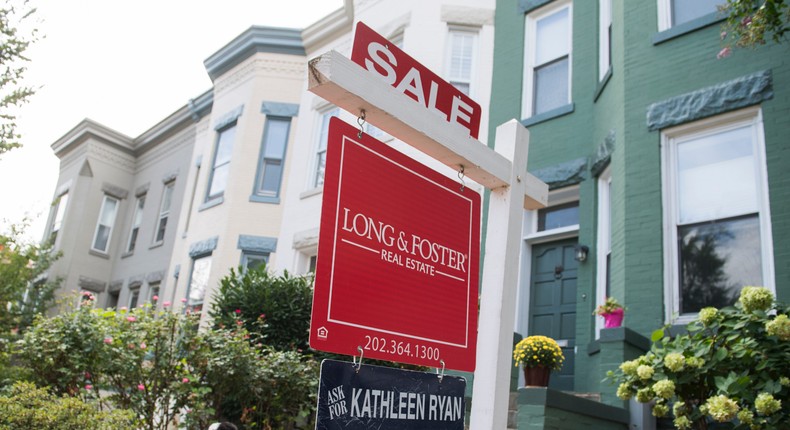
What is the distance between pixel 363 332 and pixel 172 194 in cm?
1732

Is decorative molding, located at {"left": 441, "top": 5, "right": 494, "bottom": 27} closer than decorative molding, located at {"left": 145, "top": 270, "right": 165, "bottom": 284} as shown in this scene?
Yes

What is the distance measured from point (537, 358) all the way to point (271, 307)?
3817mm

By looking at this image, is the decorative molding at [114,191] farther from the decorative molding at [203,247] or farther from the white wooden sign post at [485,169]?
the white wooden sign post at [485,169]

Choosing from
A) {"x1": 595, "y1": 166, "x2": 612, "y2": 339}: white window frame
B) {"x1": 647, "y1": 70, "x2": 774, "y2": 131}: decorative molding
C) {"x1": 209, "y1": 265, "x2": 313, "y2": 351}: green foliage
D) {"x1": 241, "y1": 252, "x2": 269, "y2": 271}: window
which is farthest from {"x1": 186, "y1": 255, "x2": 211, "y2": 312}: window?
{"x1": 647, "y1": 70, "x2": 774, "y2": 131}: decorative molding

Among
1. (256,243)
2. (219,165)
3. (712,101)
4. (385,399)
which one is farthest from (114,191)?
(385,399)

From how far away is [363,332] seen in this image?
8.06 ft

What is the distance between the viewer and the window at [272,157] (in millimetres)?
14703

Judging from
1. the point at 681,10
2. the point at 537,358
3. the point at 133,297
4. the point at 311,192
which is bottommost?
the point at 537,358

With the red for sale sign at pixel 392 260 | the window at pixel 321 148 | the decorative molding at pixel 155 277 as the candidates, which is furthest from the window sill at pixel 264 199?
the red for sale sign at pixel 392 260

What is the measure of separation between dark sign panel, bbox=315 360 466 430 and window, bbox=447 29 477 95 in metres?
9.67

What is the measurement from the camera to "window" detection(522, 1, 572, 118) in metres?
10.5

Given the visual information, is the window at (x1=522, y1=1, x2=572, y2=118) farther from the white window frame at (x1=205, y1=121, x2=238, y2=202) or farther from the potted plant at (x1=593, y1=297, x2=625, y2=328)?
the white window frame at (x1=205, y1=121, x2=238, y2=202)

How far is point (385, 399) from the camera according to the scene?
2504 mm

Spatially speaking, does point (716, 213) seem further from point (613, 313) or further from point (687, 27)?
point (687, 27)
